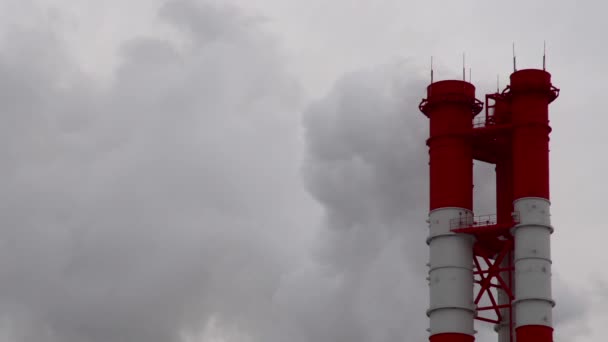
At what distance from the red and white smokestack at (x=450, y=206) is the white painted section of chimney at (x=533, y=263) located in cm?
509

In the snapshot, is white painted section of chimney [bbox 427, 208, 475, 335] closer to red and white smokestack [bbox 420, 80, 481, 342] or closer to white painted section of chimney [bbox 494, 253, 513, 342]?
red and white smokestack [bbox 420, 80, 481, 342]

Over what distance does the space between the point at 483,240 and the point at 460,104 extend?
43.8ft

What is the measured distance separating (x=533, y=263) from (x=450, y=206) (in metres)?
10.1

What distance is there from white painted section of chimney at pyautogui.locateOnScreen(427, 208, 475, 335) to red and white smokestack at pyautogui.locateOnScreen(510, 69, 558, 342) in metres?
4.74

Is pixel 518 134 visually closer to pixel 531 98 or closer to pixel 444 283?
pixel 531 98

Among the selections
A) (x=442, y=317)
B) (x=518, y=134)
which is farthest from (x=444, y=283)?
(x=518, y=134)

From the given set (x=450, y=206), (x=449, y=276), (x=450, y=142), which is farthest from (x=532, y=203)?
(x=450, y=142)

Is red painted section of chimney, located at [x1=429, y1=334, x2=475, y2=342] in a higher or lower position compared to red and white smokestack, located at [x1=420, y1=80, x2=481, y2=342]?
lower

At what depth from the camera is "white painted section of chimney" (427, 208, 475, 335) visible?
490ft

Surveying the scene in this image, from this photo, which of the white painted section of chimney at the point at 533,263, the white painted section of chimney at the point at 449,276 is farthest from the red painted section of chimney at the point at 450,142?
the white painted section of chimney at the point at 533,263

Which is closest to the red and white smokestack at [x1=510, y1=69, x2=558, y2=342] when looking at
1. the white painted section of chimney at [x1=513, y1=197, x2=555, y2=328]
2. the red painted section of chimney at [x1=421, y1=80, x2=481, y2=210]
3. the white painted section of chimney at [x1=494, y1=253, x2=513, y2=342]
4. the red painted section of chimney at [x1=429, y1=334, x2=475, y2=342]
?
the white painted section of chimney at [x1=513, y1=197, x2=555, y2=328]

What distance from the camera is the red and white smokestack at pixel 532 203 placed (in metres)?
146

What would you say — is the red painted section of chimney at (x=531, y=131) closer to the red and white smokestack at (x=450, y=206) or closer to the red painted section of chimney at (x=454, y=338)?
the red and white smokestack at (x=450, y=206)

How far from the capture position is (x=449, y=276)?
150 metres
